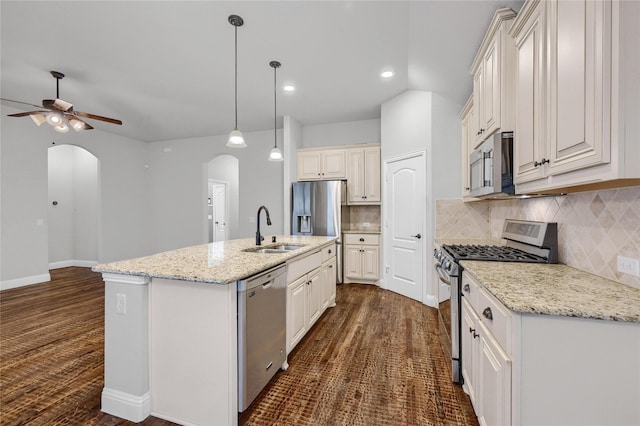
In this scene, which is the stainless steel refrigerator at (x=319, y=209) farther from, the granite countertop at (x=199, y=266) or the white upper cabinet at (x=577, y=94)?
the white upper cabinet at (x=577, y=94)

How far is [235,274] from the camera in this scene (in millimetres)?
1525

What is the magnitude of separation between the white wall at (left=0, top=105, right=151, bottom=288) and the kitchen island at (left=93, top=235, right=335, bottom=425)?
4380mm

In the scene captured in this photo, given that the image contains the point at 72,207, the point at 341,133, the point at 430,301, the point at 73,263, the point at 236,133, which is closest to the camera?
the point at 236,133

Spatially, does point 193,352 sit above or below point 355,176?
below

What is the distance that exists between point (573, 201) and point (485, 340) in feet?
3.68

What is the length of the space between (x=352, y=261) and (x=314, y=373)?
268cm

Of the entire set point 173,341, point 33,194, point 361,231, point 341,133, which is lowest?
point 173,341

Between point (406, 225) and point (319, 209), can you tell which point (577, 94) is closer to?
point (406, 225)

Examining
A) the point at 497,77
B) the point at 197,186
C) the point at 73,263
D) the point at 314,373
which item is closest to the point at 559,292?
the point at 497,77

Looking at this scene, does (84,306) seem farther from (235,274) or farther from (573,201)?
(573,201)

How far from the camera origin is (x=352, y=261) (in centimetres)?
470

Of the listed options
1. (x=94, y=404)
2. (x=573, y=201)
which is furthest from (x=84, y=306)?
(x=573, y=201)

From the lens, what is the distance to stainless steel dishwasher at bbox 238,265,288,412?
5.15 feet

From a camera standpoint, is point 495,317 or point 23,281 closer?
point 495,317
